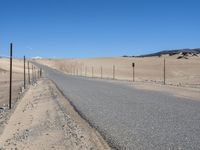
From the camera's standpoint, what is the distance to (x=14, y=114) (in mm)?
21188

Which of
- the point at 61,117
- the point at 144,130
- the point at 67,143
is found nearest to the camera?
the point at 67,143

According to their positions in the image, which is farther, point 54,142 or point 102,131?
point 102,131

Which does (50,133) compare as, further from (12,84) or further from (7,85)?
(12,84)

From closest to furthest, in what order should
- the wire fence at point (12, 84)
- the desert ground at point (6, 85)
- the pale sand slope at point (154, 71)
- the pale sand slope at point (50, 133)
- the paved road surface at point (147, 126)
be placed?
the paved road surface at point (147, 126) → the pale sand slope at point (50, 133) → the wire fence at point (12, 84) → the desert ground at point (6, 85) → the pale sand slope at point (154, 71)

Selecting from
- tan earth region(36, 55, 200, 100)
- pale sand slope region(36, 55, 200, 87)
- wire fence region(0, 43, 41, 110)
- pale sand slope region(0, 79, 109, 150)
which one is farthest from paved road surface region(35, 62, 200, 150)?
pale sand slope region(36, 55, 200, 87)

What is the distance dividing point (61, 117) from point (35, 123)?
1348 mm

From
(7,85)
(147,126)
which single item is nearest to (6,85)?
(7,85)

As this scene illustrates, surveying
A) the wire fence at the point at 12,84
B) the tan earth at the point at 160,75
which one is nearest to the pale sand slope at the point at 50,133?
the wire fence at the point at 12,84

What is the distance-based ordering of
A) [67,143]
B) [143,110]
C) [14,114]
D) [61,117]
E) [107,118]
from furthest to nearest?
[14,114], [143,110], [61,117], [107,118], [67,143]

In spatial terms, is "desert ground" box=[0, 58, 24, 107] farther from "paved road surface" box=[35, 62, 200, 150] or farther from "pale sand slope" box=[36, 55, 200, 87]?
"pale sand slope" box=[36, 55, 200, 87]

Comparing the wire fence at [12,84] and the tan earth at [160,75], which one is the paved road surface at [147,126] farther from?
the tan earth at [160,75]

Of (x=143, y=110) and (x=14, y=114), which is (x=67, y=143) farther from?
(x=14, y=114)

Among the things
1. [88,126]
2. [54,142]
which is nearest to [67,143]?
[54,142]

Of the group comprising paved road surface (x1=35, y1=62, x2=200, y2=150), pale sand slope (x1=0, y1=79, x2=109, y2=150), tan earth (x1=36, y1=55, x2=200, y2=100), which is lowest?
pale sand slope (x1=0, y1=79, x2=109, y2=150)
